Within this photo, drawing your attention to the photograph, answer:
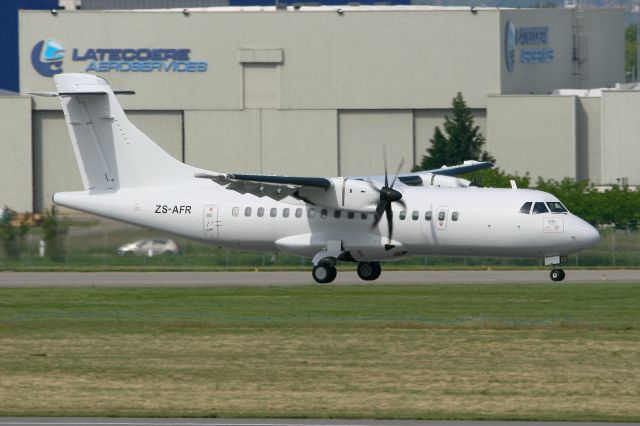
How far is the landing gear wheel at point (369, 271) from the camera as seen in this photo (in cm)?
3938

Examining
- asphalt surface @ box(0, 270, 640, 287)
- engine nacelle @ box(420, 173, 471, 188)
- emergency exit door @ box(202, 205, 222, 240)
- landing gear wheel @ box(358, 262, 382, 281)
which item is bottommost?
asphalt surface @ box(0, 270, 640, 287)

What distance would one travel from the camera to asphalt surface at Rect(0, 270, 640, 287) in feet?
127

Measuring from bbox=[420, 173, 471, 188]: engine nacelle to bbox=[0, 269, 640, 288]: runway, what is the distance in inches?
122

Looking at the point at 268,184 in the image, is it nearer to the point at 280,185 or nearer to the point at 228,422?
the point at 280,185

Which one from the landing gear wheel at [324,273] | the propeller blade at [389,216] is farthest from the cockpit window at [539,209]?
the landing gear wheel at [324,273]

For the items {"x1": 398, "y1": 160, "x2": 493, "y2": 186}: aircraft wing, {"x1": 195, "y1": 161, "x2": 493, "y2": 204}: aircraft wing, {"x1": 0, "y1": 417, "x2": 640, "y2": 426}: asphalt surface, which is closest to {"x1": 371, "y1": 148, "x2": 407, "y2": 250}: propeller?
{"x1": 195, "y1": 161, "x2": 493, "y2": 204}: aircraft wing

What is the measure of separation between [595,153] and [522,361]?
6364 cm

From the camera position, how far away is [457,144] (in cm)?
7338

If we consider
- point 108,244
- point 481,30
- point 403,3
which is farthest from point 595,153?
point 108,244

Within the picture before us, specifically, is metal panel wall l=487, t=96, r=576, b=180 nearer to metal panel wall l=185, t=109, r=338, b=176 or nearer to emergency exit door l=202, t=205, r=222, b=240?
metal panel wall l=185, t=109, r=338, b=176

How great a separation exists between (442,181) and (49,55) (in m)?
47.4

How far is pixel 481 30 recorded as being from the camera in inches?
3184

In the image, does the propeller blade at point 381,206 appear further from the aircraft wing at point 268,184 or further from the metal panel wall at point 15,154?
the metal panel wall at point 15,154

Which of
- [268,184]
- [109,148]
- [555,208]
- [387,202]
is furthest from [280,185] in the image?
[555,208]
